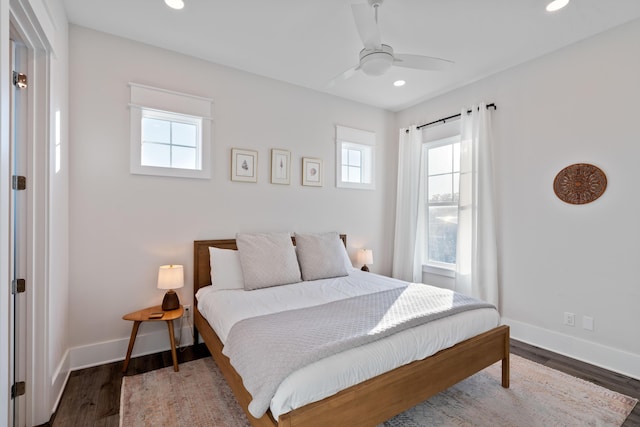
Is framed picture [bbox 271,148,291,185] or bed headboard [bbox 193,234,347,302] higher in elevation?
framed picture [bbox 271,148,291,185]

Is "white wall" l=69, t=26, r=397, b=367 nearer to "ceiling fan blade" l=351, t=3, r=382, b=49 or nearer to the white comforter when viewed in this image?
the white comforter

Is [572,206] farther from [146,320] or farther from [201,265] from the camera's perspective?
[146,320]

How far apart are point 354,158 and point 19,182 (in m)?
3.50

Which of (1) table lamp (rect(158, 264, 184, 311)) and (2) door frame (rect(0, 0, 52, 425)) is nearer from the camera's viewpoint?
(2) door frame (rect(0, 0, 52, 425))

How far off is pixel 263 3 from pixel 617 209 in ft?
10.9

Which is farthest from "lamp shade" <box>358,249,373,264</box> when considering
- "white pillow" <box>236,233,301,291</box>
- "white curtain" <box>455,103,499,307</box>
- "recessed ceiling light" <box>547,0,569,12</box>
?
"recessed ceiling light" <box>547,0,569,12</box>

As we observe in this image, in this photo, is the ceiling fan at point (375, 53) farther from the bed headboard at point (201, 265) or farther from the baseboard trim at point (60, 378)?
the baseboard trim at point (60, 378)

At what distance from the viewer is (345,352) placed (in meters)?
1.57

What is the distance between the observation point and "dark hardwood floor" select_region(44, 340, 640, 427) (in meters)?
1.93

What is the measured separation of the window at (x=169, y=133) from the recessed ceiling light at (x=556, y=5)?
301cm

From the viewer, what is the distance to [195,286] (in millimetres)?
3004

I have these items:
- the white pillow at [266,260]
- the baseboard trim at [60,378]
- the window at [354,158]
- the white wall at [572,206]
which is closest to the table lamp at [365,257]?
the window at [354,158]

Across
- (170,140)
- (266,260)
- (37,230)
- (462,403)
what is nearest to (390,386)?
(462,403)

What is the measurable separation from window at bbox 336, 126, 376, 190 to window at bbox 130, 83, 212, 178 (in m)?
1.72
